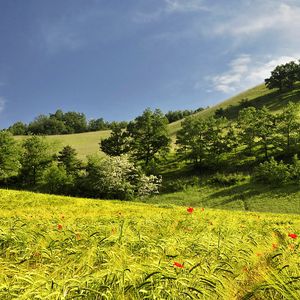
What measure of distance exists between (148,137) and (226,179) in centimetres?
2782

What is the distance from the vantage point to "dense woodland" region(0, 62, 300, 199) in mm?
66812

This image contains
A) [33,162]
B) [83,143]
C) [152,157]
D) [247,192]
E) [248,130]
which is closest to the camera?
[247,192]

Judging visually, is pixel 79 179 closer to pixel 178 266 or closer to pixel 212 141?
pixel 212 141

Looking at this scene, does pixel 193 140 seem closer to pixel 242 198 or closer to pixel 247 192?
pixel 247 192

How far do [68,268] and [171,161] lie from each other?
261 feet

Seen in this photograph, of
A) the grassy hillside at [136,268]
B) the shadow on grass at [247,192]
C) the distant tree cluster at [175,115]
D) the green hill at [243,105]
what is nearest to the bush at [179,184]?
the shadow on grass at [247,192]

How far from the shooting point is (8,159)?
76750mm

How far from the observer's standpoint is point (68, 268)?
20.2ft

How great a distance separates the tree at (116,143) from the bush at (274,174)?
35.7m

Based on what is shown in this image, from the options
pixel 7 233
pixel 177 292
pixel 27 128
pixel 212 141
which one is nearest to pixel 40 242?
pixel 7 233

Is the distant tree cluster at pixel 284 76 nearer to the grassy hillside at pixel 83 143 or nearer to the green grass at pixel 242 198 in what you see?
the grassy hillside at pixel 83 143

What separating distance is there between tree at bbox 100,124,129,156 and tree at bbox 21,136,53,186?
48.3 feet

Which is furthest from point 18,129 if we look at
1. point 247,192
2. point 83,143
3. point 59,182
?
point 247,192

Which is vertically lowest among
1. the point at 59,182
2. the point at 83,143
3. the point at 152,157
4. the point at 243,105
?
the point at 59,182
